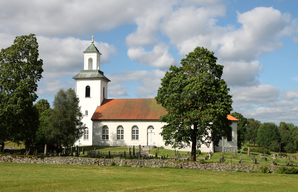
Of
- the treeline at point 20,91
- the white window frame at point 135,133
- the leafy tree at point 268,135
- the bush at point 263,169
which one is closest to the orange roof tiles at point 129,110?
the white window frame at point 135,133

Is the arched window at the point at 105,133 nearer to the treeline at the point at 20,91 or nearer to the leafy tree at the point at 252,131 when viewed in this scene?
the treeline at the point at 20,91

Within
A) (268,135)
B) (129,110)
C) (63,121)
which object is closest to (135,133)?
(129,110)

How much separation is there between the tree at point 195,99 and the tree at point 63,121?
1710 cm

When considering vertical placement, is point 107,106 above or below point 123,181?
above

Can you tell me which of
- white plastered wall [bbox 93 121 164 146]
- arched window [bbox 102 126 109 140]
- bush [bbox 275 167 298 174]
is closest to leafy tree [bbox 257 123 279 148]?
white plastered wall [bbox 93 121 164 146]

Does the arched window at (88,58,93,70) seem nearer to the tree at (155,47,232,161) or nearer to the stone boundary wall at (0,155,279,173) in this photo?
the tree at (155,47,232,161)

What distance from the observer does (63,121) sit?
1596 inches

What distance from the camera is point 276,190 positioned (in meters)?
15.6

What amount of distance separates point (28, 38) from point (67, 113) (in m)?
12.5

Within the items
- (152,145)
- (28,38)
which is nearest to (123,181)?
(28,38)

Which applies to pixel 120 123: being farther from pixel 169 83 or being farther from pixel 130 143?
pixel 169 83

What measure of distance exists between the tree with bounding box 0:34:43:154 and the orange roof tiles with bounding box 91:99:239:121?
18.1 meters

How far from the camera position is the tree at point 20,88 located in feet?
102

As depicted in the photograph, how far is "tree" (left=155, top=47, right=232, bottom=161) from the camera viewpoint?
90.7ft
